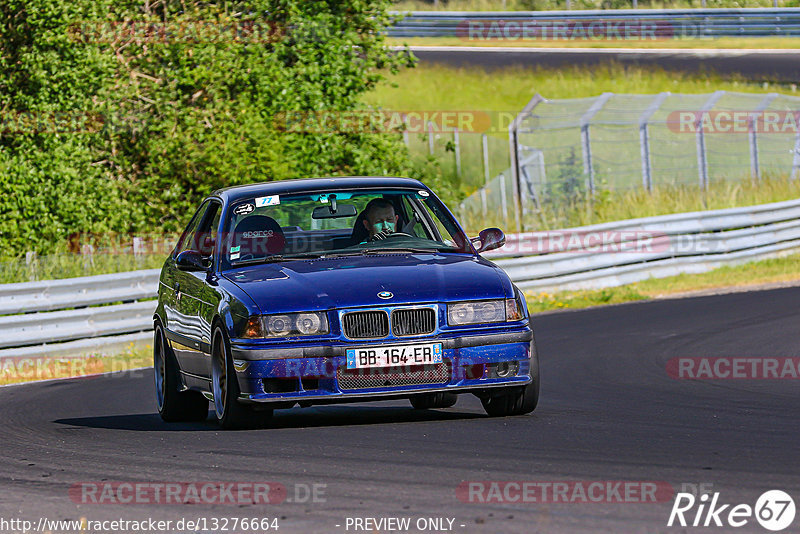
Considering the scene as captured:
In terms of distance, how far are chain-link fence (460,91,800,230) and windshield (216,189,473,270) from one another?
15.9m

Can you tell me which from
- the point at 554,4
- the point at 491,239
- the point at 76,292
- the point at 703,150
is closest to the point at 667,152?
the point at 703,150

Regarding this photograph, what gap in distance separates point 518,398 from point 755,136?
20.5 m

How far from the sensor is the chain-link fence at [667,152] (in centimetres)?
2717

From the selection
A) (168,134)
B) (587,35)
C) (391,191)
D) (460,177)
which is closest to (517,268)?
(168,134)

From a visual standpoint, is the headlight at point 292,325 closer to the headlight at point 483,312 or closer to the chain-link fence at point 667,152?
the headlight at point 483,312

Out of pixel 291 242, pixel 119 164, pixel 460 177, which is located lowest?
pixel 460 177

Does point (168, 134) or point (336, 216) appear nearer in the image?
point (336, 216)

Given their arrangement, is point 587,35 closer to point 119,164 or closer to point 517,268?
point 119,164

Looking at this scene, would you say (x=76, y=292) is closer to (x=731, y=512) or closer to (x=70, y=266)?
(x=70, y=266)

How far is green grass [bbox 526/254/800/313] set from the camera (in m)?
20.4

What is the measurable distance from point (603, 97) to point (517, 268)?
8.20m

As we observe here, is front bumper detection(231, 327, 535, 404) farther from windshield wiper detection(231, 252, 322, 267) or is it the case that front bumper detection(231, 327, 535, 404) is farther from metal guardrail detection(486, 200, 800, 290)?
metal guardrail detection(486, 200, 800, 290)

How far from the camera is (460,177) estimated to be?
36.6 meters

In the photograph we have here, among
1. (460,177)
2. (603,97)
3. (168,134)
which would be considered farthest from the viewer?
(460,177)
